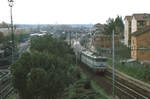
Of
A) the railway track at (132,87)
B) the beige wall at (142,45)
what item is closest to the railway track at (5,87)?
the railway track at (132,87)

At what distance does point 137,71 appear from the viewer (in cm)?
2586

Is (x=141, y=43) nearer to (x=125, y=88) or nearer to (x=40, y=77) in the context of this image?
(x=125, y=88)

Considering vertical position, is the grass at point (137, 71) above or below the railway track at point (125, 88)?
above

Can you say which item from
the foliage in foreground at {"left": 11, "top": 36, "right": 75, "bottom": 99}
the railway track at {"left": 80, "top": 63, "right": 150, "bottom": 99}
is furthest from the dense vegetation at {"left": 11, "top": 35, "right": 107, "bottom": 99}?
the railway track at {"left": 80, "top": 63, "right": 150, "bottom": 99}

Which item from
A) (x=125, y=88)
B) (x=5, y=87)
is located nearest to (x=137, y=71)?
(x=125, y=88)

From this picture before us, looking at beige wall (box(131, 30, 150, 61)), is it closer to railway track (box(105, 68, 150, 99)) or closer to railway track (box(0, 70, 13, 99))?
railway track (box(105, 68, 150, 99))

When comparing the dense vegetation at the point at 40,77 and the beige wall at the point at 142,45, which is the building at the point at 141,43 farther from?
the dense vegetation at the point at 40,77

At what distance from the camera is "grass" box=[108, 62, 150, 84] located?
22.8 meters

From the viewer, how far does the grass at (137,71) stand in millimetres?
22847

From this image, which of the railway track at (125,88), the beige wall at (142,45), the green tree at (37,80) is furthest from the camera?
the beige wall at (142,45)

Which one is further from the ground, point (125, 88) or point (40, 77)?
point (40, 77)

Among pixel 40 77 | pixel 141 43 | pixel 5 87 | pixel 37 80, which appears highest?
pixel 141 43

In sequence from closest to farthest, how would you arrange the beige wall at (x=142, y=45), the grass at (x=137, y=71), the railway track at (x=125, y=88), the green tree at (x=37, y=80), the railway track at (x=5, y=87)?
the green tree at (x=37, y=80)
the railway track at (x=5, y=87)
the railway track at (x=125, y=88)
the grass at (x=137, y=71)
the beige wall at (x=142, y=45)

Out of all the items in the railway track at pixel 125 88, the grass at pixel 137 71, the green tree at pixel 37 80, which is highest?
the green tree at pixel 37 80
